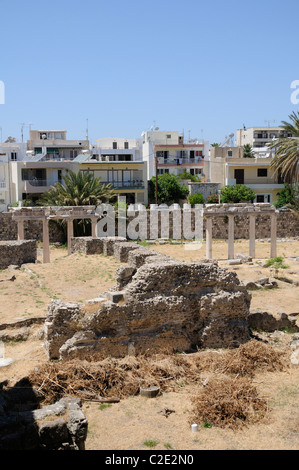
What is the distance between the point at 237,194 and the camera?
48.1 meters

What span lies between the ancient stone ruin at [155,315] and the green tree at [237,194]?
116 ft

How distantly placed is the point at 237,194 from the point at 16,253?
88.7 feet

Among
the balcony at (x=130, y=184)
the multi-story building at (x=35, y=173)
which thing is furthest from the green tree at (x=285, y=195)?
the multi-story building at (x=35, y=173)

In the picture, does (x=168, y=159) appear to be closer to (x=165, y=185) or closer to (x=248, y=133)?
(x=165, y=185)

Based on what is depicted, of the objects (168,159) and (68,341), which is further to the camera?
(168,159)

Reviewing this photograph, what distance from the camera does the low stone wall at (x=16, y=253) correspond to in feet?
86.7

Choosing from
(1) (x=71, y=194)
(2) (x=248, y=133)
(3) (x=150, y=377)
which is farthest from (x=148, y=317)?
(2) (x=248, y=133)

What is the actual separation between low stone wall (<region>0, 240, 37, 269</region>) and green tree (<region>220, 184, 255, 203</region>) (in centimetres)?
2501

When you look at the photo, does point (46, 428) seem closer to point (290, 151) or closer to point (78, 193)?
point (78, 193)

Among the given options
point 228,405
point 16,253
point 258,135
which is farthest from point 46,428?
point 258,135

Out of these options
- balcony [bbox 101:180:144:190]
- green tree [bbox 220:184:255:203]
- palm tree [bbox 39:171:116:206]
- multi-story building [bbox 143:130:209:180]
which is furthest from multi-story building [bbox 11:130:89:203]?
green tree [bbox 220:184:255:203]

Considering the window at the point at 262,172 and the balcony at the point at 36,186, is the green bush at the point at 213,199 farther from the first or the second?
A: the balcony at the point at 36,186

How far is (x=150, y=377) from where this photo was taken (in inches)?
420
